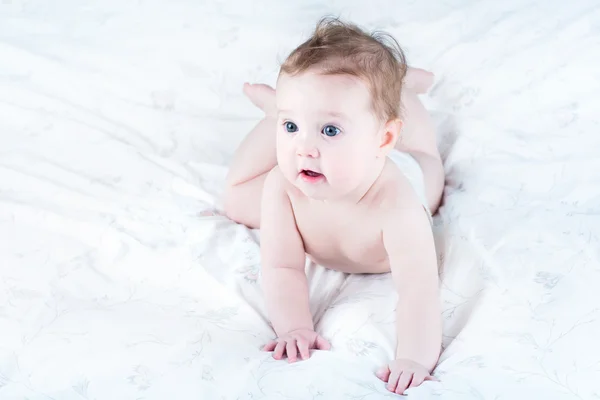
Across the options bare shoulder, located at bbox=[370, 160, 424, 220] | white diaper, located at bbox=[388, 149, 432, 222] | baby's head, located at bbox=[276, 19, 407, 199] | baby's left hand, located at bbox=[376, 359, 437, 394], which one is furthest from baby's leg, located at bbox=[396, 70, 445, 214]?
Result: baby's left hand, located at bbox=[376, 359, 437, 394]

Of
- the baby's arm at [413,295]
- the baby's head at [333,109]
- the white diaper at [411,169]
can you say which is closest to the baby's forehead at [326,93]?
the baby's head at [333,109]

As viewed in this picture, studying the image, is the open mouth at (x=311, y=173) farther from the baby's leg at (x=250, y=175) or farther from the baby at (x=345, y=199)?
the baby's leg at (x=250, y=175)

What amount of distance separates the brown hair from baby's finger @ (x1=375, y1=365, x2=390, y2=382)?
1.28 feet

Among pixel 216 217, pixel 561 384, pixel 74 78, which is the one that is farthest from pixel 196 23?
pixel 561 384

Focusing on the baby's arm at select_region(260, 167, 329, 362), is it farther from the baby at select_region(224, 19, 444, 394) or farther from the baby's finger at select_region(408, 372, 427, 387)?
the baby's finger at select_region(408, 372, 427, 387)

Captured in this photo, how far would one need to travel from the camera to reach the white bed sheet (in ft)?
3.89

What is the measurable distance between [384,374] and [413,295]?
15cm

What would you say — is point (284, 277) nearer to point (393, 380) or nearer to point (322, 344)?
point (322, 344)

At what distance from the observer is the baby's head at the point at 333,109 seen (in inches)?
47.4

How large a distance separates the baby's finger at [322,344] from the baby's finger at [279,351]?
6 cm

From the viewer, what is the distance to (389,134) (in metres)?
1.31

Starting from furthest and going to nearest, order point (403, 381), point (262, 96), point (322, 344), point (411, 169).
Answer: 1. point (262, 96)
2. point (411, 169)
3. point (322, 344)
4. point (403, 381)

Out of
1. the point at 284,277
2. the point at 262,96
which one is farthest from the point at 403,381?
the point at 262,96

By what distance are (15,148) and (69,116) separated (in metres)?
0.16
